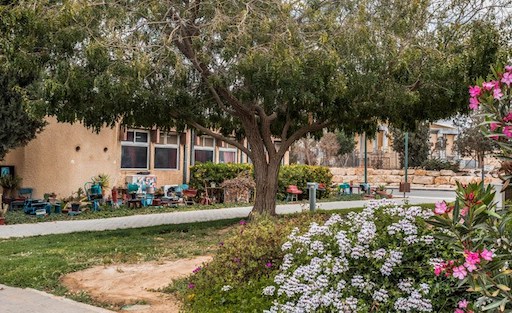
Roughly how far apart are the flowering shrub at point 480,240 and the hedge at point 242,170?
63.8ft

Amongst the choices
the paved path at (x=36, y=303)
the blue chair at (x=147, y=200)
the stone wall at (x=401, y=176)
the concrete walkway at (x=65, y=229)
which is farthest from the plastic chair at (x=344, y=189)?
the paved path at (x=36, y=303)

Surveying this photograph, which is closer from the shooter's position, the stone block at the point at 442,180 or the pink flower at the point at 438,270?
the pink flower at the point at 438,270

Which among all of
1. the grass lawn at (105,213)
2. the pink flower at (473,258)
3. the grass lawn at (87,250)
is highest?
the pink flower at (473,258)

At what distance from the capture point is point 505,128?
2.85 metres

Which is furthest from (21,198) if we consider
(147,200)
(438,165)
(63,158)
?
(438,165)

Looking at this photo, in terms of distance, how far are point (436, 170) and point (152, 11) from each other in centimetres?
A: 3246

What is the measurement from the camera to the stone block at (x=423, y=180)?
36906mm

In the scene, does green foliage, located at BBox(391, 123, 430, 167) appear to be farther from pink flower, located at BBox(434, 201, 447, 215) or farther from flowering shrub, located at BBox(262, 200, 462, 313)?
pink flower, located at BBox(434, 201, 447, 215)

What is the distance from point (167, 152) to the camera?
74.2ft

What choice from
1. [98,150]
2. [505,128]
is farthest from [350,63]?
[98,150]

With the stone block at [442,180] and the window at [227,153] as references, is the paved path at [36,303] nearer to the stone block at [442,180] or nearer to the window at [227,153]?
the window at [227,153]

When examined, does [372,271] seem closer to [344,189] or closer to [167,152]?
[167,152]

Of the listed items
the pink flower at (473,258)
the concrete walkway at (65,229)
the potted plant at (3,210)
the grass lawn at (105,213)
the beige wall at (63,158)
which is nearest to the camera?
the pink flower at (473,258)

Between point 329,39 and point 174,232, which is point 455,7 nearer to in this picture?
point 329,39
